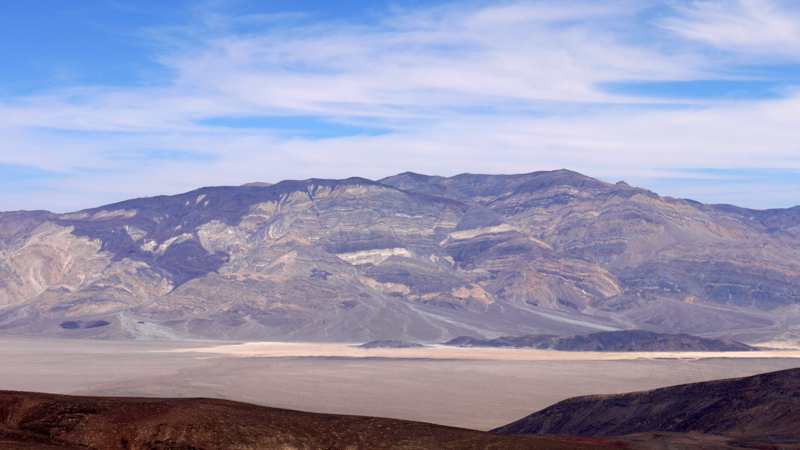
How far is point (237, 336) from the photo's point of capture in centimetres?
12862

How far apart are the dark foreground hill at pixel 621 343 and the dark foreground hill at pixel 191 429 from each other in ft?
301

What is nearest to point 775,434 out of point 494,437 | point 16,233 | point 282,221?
point 494,437

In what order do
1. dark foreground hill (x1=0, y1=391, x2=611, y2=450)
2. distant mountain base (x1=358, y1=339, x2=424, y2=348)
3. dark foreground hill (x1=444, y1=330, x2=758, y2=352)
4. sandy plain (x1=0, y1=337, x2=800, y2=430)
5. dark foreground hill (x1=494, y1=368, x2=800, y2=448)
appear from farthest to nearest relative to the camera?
distant mountain base (x1=358, y1=339, x2=424, y2=348)
dark foreground hill (x1=444, y1=330, x2=758, y2=352)
sandy plain (x1=0, y1=337, x2=800, y2=430)
dark foreground hill (x1=494, y1=368, x2=800, y2=448)
dark foreground hill (x1=0, y1=391, x2=611, y2=450)

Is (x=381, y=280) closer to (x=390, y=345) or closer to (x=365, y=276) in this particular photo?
(x=365, y=276)

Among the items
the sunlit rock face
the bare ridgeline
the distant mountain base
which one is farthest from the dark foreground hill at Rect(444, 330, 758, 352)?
the sunlit rock face

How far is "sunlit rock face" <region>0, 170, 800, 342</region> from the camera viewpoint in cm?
13638

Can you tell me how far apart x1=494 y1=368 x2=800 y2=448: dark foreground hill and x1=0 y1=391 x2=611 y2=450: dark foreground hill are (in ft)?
40.3

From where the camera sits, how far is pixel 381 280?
522 ft

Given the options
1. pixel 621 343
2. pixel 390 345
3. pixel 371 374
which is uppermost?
pixel 371 374

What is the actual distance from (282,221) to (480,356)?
334 ft

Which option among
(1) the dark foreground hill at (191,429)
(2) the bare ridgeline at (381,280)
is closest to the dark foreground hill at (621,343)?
(2) the bare ridgeline at (381,280)

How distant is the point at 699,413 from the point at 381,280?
12764cm

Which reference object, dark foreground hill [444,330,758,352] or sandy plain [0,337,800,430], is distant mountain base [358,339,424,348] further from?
dark foreground hill [444,330,758,352]

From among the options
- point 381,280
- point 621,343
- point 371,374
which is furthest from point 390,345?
point 381,280
